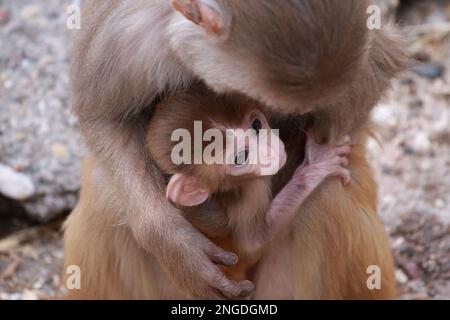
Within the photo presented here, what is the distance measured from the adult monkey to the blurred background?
977 millimetres

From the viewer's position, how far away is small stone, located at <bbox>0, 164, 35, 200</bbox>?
21.4 feet

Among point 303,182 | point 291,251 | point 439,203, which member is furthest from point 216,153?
point 439,203

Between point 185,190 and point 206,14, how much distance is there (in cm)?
93

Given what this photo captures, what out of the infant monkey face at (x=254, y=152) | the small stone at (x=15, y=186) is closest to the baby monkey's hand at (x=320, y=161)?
the infant monkey face at (x=254, y=152)

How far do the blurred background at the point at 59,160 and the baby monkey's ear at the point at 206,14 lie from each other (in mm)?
2176

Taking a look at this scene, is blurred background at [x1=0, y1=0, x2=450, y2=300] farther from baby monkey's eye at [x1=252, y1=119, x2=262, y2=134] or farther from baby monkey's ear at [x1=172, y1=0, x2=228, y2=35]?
baby monkey's ear at [x1=172, y1=0, x2=228, y2=35]

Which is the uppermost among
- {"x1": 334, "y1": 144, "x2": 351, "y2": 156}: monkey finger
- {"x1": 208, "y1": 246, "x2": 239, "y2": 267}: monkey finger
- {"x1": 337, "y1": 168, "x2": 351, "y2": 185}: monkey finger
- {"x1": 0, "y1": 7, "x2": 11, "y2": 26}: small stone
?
{"x1": 0, "y1": 7, "x2": 11, "y2": 26}: small stone

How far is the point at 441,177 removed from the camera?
22.9 ft

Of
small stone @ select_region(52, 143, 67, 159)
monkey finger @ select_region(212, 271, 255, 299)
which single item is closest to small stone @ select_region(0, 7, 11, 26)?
small stone @ select_region(52, 143, 67, 159)

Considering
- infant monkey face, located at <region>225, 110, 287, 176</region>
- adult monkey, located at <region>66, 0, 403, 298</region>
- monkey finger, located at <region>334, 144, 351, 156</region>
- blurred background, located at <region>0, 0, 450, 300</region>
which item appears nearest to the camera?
adult monkey, located at <region>66, 0, 403, 298</region>

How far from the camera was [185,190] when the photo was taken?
4.71 m

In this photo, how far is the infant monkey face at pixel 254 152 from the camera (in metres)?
4.59

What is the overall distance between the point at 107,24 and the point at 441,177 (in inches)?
123
